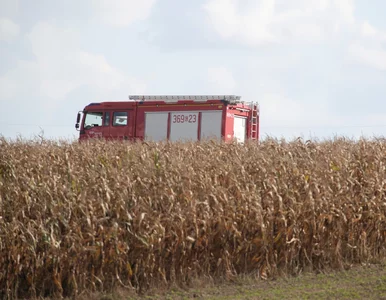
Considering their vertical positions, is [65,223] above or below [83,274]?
above

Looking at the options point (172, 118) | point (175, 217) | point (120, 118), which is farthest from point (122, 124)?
point (175, 217)

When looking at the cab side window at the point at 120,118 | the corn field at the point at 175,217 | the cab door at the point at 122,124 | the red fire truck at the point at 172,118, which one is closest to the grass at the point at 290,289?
the corn field at the point at 175,217

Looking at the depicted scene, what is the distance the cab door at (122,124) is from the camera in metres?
25.4

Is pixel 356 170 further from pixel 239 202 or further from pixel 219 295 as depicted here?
pixel 219 295

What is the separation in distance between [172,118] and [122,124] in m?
2.12

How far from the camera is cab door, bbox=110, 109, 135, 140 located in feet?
83.3

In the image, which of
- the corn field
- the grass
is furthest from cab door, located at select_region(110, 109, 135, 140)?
the grass

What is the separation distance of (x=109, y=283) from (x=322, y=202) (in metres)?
3.78

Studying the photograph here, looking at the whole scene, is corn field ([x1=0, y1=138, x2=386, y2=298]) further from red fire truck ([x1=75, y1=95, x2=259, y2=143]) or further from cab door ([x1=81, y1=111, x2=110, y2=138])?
cab door ([x1=81, y1=111, x2=110, y2=138])

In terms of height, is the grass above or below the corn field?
below

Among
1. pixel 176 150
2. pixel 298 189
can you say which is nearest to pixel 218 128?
pixel 176 150

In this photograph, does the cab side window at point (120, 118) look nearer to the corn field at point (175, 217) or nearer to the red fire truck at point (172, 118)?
the red fire truck at point (172, 118)

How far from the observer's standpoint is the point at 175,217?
31.2 feet

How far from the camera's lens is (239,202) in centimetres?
1008
